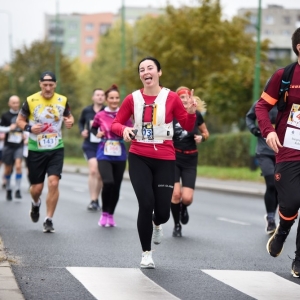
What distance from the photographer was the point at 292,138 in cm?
777

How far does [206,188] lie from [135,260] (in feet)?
52.3

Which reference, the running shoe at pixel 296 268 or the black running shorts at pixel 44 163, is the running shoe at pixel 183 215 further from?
the running shoe at pixel 296 268

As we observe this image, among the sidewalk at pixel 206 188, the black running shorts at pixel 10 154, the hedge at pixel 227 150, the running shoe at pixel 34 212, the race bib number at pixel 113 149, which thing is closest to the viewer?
the sidewalk at pixel 206 188

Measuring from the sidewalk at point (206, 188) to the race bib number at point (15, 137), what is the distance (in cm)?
589

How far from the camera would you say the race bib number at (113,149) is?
512 inches

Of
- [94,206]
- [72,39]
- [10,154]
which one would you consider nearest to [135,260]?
[94,206]

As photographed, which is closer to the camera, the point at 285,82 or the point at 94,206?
the point at 285,82

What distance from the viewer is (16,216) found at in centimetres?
1424

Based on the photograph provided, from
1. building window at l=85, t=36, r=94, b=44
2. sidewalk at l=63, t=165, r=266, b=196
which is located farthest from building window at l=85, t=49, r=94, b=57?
sidewalk at l=63, t=165, r=266, b=196

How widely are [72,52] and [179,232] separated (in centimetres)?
15749

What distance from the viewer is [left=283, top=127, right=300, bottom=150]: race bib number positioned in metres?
7.75

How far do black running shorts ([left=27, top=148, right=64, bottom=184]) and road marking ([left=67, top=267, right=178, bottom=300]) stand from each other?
11.3ft

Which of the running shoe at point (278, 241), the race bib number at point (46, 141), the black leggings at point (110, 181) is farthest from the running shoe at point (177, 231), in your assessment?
the running shoe at point (278, 241)

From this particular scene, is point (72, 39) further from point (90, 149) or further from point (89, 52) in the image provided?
point (90, 149)
